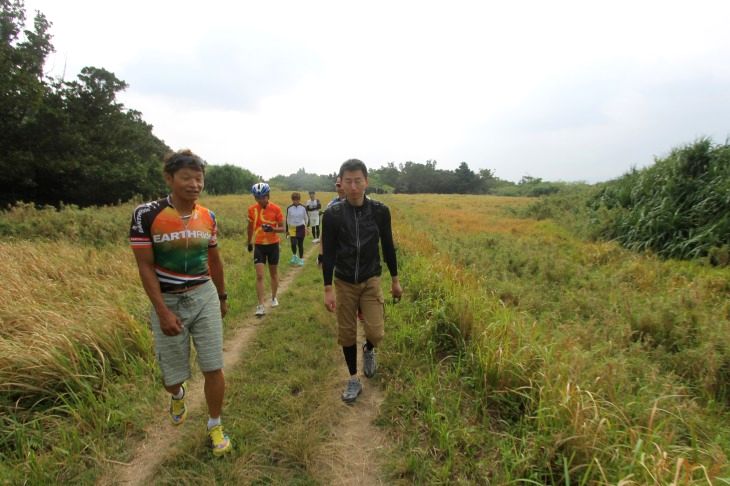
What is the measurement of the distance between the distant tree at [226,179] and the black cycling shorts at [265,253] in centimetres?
5950

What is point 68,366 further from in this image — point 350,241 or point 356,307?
point 350,241

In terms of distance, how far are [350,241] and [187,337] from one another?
1.56 meters

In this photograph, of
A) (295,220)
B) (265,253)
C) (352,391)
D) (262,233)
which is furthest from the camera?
(295,220)

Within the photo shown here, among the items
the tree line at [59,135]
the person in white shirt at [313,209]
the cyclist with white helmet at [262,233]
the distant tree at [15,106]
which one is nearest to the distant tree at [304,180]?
the tree line at [59,135]

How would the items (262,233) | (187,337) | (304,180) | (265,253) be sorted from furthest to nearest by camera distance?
(304,180) → (265,253) → (262,233) → (187,337)

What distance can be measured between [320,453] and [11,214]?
40.0ft

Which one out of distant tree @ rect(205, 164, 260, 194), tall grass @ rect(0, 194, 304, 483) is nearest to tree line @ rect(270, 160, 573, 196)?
distant tree @ rect(205, 164, 260, 194)

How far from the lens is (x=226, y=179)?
6353cm

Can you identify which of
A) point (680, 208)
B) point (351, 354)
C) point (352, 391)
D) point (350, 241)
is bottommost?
point (352, 391)

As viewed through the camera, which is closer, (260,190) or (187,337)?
(187,337)

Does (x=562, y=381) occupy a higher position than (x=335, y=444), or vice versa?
(x=562, y=381)

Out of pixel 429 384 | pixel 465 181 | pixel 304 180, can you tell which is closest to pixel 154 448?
pixel 429 384

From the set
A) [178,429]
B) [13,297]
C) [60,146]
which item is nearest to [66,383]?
[178,429]

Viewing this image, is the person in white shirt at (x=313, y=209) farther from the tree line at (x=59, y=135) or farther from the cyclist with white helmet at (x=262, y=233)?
the tree line at (x=59, y=135)
